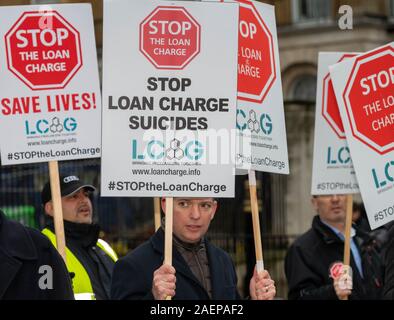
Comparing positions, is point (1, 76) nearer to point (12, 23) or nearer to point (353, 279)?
Answer: point (12, 23)

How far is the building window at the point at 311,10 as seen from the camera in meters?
21.4

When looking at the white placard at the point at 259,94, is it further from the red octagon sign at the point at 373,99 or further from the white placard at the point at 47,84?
the white placard at the point at 47,84

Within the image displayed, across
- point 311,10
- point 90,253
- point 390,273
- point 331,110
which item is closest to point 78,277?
point 90,253

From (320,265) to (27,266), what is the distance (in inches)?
140

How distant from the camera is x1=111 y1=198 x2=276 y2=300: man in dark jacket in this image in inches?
236

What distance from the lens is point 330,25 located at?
20719 mm

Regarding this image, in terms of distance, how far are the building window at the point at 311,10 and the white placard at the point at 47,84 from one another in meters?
15.2

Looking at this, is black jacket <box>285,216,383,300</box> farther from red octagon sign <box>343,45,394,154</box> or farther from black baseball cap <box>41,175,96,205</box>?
black baseball cap <box>41,175,96,205</box>

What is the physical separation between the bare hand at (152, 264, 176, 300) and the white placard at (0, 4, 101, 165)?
109cm

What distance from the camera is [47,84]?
21.3ft

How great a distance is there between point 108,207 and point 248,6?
25.7 feet

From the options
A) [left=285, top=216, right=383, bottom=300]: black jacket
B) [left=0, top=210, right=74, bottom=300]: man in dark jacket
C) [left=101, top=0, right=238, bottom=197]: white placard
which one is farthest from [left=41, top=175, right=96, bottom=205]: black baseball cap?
[left=0, top=210, right=74, bottom=300]: man in dark jacket
